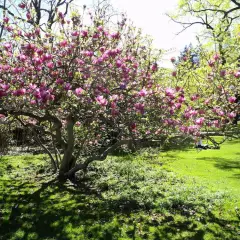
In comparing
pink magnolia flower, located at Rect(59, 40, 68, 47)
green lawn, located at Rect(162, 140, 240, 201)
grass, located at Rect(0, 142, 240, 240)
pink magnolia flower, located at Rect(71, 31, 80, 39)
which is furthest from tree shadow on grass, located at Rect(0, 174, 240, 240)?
pink magnolia flower, located at Rect(71, 31, 80, 39)

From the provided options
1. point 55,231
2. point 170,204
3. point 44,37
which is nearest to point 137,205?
point 170,204

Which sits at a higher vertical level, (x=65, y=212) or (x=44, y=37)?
(x=44, y=37)

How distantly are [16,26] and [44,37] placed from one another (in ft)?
2.39

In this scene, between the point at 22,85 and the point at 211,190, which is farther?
the point at 211,190

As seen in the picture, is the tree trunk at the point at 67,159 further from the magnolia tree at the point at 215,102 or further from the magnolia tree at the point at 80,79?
the magnolia tree at the point at 215,102

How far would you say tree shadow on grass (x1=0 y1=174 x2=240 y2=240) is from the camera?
609 centimetres

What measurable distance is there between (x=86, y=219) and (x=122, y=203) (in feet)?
4.39

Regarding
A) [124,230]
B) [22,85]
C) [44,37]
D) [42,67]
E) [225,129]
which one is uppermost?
[44,37]

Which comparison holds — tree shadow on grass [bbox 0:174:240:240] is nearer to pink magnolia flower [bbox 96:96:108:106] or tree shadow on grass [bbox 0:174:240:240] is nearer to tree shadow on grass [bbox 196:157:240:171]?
pink magnolia flower [bbox 96:96:108:106]

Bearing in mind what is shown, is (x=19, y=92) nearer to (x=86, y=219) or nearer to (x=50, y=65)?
(x=50, y=65)

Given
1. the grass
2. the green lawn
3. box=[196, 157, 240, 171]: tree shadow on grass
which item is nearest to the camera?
the grass

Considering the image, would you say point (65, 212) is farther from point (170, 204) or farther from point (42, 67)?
point (42, 67)

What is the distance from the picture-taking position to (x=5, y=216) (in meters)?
6.98

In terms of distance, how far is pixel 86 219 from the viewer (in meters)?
6.82
